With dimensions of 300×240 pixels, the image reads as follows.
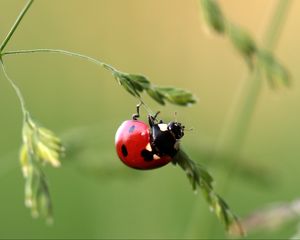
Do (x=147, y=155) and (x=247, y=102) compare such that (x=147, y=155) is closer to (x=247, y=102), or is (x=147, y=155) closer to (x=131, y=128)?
(x=131, y=128)

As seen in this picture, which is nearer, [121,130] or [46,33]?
[121,130]

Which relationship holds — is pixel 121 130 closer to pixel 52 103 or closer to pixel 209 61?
pixel 52 103

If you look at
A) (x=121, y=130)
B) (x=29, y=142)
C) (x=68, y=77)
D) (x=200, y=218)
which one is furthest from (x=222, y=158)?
(x=68, y=77)

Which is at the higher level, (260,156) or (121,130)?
(260,156)

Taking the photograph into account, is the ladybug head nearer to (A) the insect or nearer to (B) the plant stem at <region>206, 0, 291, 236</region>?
(A) the insect

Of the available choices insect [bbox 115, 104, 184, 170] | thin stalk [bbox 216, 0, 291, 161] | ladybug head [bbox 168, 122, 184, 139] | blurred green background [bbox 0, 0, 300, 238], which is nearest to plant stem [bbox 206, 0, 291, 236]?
thin stalk [bbox 216, 0, 291, 161]

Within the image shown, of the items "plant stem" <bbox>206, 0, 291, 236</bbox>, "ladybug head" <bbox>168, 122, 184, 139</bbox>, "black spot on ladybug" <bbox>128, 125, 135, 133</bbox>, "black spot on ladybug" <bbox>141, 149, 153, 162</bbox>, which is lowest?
"black spot on ladybug" <bbox>141, 149, 153, 162</bbox>

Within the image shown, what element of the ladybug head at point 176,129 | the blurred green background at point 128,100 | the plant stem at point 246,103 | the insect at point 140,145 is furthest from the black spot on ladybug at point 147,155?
the blurred green background at point 128,100
